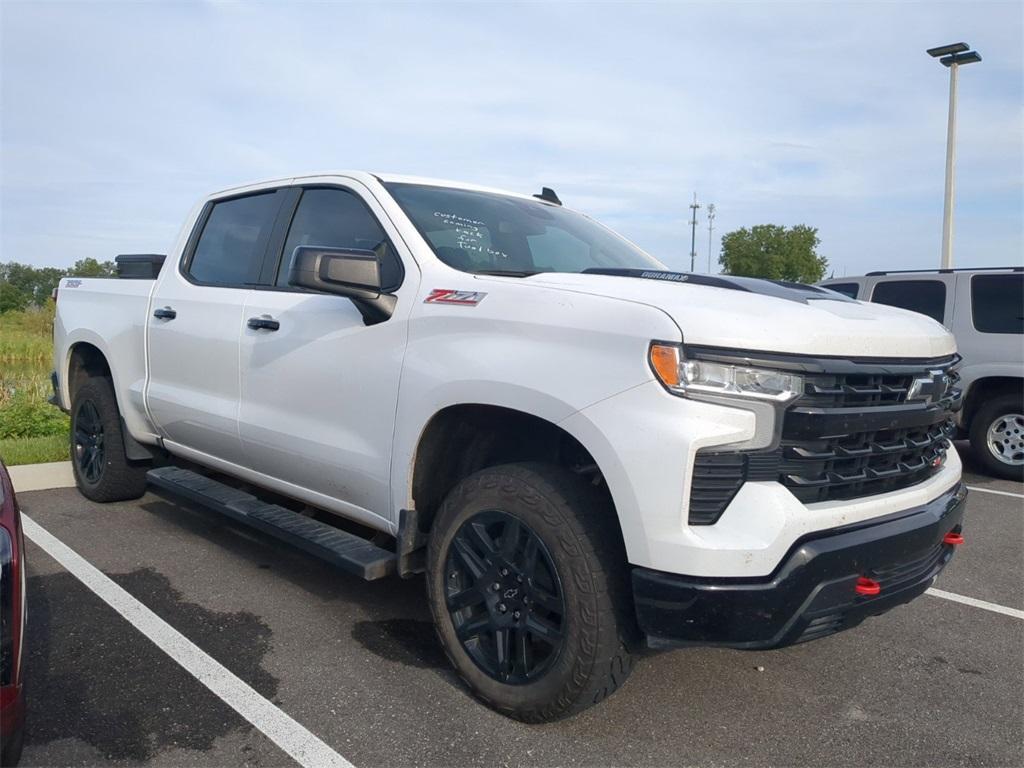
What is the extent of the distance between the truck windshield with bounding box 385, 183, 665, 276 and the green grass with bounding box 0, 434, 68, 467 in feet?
15.8

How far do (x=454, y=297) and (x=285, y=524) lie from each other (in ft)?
4.57

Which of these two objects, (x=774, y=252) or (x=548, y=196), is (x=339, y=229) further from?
(x=774, y=252)

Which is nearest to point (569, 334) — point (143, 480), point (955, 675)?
point (955, 675)

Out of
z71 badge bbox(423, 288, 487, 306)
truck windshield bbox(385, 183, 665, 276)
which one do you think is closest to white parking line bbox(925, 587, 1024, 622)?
truck windshield bbox(385, 183, 665, 276)

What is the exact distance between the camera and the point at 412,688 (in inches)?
126

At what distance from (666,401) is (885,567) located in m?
0.90

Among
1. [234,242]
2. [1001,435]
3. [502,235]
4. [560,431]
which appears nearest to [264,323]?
[234,242]

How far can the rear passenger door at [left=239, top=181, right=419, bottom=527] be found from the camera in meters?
3.33

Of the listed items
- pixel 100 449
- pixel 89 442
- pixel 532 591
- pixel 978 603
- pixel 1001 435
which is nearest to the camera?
pixel 532 591

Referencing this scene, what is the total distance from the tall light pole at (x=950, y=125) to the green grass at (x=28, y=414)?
1458 centimetres

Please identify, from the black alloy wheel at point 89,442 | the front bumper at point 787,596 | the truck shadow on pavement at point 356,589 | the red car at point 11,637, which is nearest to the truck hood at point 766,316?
the front bumper at point 787,596

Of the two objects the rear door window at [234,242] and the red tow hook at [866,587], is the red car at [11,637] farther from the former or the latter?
the red tow hook at [866,587]

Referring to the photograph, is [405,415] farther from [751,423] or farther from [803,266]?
[803,266]

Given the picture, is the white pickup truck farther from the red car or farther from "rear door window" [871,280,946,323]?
"rear door window" [871,280,946,323]
